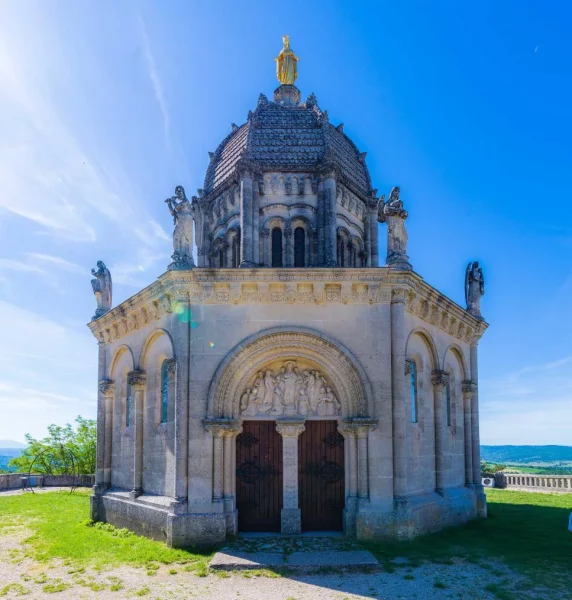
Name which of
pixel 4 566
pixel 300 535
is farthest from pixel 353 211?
pixel 4 566

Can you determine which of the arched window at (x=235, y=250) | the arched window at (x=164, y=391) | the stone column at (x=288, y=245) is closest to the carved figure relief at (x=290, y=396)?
the arched window at (x=164, y=391)

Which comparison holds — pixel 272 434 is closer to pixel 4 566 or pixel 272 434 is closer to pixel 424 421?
pixel 424 421

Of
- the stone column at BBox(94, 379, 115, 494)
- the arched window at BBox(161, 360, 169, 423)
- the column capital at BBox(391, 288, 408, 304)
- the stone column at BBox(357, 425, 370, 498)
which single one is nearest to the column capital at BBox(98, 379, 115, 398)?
the stone column at BBox(94, 379, 115, 494)

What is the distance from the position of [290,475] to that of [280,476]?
1.08 ft

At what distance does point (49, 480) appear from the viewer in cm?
3105

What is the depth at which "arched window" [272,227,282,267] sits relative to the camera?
20.7m

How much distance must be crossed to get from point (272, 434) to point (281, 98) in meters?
16.2

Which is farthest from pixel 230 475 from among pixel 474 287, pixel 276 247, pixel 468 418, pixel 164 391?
pixel 474 287

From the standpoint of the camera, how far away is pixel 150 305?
16578 mm

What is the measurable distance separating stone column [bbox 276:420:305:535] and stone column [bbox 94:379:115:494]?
281 inches

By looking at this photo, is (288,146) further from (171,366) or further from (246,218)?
(171,366)

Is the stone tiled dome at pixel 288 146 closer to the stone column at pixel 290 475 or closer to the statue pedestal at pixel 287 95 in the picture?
the statue pedestal at pixel 287 95

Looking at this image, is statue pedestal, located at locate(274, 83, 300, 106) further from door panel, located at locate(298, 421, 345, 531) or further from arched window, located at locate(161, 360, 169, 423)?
door panel, located at locate(298, 421, 345, 531)

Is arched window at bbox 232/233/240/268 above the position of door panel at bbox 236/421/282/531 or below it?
above
